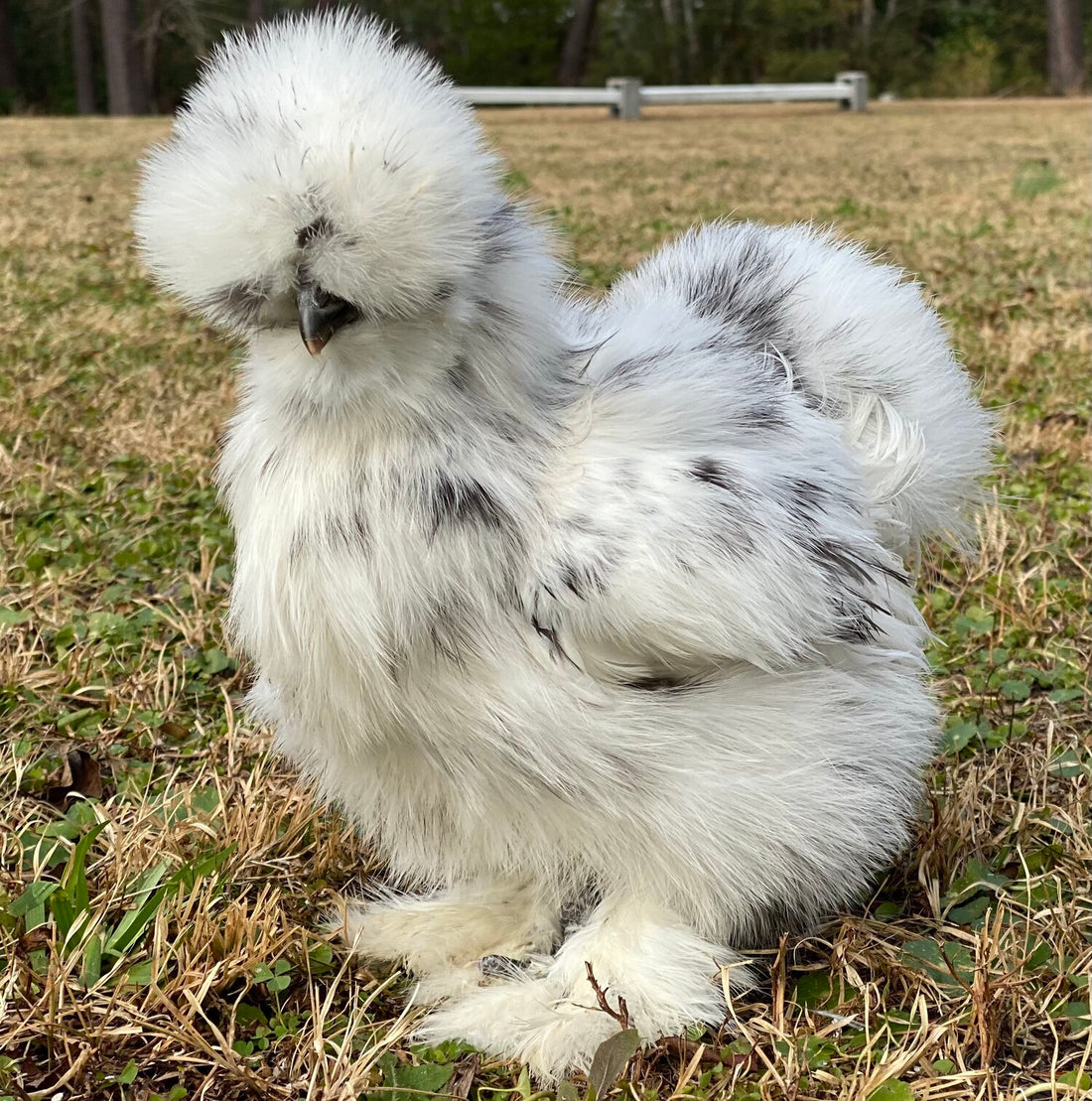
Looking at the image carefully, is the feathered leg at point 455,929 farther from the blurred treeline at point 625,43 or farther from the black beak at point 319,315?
the blurred treeline at point 625,43

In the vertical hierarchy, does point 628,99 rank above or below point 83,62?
below

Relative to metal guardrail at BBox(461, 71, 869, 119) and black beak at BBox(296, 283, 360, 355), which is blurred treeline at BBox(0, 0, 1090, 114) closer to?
metal guardrail at BBox(461, 71, 869, 119)

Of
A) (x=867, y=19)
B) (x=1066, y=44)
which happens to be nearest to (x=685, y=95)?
(x=1066, y=44)

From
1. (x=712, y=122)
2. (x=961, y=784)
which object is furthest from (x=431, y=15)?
(x=961, y=784)

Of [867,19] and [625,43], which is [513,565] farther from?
[625,43]

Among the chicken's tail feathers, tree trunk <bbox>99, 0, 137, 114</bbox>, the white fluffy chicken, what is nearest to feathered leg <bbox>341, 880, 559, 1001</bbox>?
the white fluffy chicken

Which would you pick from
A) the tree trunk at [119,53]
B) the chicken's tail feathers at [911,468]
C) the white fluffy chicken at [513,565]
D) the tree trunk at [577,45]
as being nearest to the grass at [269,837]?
the white fluffy chicken at [513,565]
